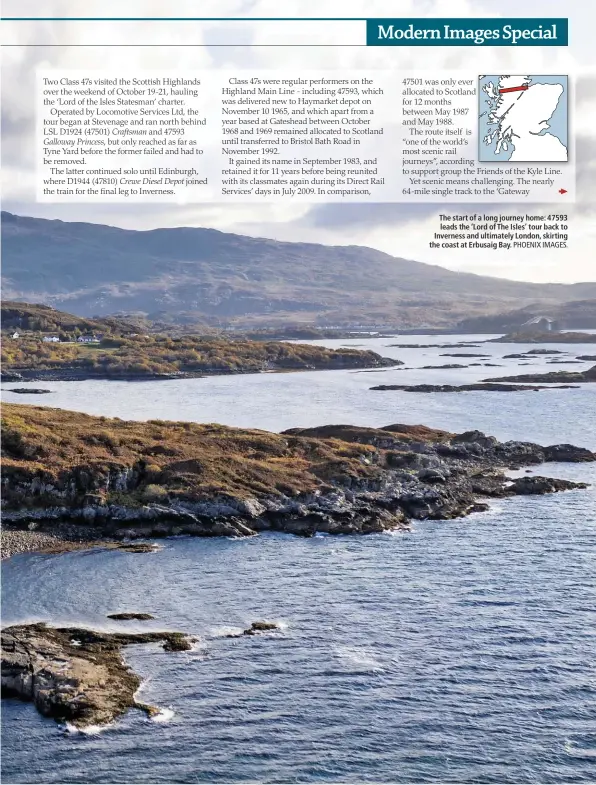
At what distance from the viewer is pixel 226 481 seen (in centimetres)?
5872

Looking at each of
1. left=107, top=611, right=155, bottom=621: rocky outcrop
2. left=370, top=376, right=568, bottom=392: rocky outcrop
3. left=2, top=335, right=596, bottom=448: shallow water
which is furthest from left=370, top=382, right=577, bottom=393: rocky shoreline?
left=107, top=611, right=155, bottom=621: rocky outcrop

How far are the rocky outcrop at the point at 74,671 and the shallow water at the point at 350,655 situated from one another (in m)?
0.70

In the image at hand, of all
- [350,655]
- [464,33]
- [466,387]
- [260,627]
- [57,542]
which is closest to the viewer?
[464,33]

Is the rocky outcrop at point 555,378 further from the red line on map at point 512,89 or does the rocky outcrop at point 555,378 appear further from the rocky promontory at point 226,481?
the red line on map at point 512,89

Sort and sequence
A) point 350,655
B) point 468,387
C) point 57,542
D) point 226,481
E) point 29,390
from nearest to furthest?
1. point 350,655
2. point 57,542
3. point 226,481
4. point 29,390
5. point 468,387

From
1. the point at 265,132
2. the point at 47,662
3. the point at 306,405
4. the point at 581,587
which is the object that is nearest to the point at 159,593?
the point at 47,662

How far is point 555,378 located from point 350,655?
11816 cm

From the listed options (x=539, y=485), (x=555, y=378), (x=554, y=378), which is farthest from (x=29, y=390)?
(x=539, y=485)

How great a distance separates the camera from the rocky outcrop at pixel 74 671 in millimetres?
29922

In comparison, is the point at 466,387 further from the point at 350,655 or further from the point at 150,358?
the point at 350,655

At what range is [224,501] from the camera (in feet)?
183

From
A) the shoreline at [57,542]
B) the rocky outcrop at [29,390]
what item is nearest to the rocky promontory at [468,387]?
the rocky outcrop at [29,390]

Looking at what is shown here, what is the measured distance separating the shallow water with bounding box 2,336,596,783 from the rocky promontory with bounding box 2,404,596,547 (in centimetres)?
277

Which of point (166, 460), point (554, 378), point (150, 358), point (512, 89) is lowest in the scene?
point (554, 378)
